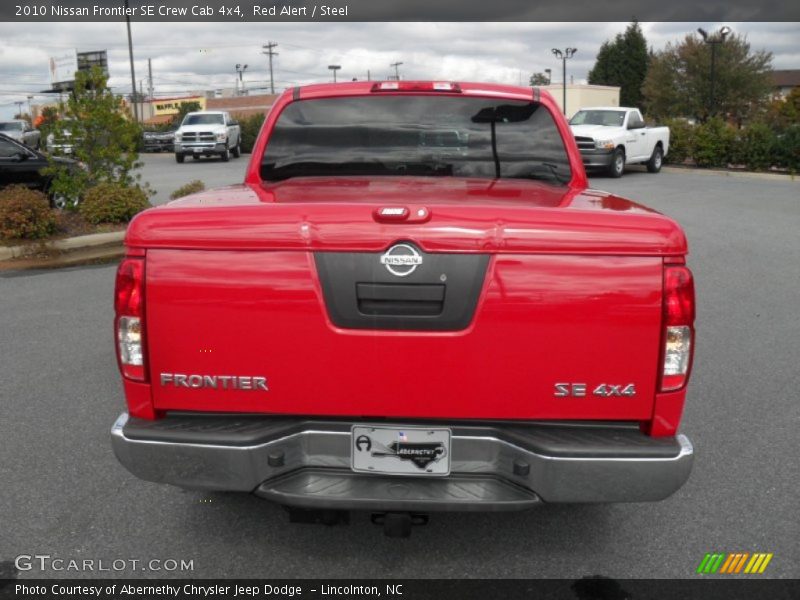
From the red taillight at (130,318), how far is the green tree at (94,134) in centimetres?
1034

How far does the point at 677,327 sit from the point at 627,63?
94.8 metres

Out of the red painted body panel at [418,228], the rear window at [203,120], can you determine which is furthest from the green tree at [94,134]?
the rear window at [203,120]

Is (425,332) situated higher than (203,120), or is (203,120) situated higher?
(425,332)

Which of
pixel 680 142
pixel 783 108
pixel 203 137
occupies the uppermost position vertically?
pixel 783 108

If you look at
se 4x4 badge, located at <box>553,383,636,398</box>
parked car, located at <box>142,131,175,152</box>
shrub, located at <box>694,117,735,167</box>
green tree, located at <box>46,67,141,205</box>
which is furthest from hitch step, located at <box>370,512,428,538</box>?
parked car, located at <box>142,131,175,152</box>

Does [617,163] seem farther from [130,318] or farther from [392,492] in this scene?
[130,318]

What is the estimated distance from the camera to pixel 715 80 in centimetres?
6278

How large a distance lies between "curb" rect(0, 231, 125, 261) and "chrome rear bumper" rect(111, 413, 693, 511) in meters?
9.09

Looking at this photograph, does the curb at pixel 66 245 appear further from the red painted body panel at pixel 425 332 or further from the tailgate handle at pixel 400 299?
the tailgate handle at pixel 400 299

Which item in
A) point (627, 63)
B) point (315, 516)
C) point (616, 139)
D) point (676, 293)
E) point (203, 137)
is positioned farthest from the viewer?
point (627, 63)

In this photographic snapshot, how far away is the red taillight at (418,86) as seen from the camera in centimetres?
463

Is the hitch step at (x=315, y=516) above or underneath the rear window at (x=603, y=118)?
underneath

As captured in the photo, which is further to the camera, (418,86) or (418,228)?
(418,86)

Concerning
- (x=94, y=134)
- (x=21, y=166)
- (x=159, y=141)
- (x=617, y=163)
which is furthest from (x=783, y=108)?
(x=94, y=134)
